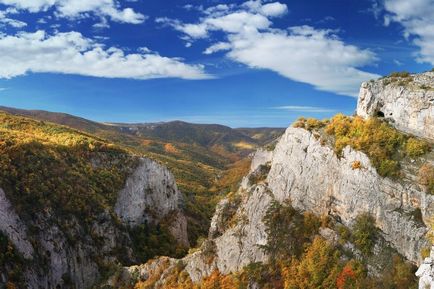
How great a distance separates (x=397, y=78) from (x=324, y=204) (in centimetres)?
1326

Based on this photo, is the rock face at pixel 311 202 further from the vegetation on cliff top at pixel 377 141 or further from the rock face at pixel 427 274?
the rock face at pixel 427 274

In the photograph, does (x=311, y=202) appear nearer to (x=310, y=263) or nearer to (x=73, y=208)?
(x=310, y=263)

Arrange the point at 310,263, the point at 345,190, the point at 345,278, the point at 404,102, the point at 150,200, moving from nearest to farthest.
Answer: the point at 345,278
the point at 310,263
the point at 345,190
the point at 404,102
the point at 150,200

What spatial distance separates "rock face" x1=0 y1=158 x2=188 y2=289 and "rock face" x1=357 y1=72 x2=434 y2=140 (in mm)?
41955

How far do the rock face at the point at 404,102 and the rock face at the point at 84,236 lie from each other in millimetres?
41955

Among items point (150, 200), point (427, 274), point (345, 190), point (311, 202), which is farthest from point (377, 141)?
point (150, 200)

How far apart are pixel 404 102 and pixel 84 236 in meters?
47.0

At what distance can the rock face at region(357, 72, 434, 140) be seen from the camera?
3703cm

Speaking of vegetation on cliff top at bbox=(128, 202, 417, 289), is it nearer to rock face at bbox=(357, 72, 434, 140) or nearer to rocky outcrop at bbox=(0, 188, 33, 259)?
rock face at bbox=(357, 72, 434, 140)

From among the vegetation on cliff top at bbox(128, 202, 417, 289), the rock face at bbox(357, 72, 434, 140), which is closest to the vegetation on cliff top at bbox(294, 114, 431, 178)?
the rock face at bbox(357, 72, 434, 140)

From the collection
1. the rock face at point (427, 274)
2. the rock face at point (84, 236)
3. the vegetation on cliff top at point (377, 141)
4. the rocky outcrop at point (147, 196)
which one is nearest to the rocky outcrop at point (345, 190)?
the vegetation on cliff top at point (377, 141)

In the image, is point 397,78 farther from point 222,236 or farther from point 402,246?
point 222,236

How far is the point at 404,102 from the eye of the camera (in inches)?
1539

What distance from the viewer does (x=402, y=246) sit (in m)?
33.8
